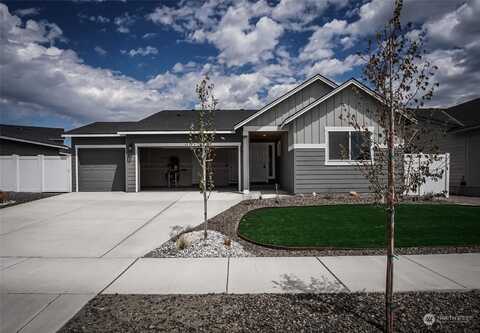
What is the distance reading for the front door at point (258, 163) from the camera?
1692cm

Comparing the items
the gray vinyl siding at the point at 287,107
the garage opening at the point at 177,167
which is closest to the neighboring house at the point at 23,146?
the garage opening at the point at 177,167

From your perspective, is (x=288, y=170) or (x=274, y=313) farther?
(x=288, y=170)

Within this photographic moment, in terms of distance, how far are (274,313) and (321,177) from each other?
8712 mm

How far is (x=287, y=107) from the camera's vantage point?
12.2m

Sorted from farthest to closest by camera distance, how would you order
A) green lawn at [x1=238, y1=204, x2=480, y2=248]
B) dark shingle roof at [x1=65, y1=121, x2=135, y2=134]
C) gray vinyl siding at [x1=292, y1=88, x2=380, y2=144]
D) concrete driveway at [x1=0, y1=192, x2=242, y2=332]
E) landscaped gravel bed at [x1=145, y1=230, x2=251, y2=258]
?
1. dark shingle roof at [x1=65, y1=121, x2=135, y2=134]
2. gray vinyl siding at [x1=292, y1=88, x2=380, y2=144]
3. green lawn at [x1=238, y1=204, x2=480, y2=248]
4. landscaped gravel bed at [x1=145, y1=230, x2=251, y2=258]
5. concrete driveway at [x1=0, y1=192, x2=242, y2=332]

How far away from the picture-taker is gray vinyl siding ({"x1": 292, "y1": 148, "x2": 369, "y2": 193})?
35.2ft

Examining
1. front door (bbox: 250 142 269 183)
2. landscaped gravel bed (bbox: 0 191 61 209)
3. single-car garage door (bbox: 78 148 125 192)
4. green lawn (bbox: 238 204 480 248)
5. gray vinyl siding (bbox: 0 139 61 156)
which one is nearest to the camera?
green lawn (bbox: 238 204 480 248)

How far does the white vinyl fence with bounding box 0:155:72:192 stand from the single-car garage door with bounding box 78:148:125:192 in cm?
72

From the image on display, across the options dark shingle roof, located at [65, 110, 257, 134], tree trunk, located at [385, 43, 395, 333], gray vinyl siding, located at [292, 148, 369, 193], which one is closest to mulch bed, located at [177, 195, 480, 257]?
gray vinyl siding, located at [292, 148, 369, 193]

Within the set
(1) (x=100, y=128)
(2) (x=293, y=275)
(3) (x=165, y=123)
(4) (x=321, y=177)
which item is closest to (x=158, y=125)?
(3) (x=165, y=123)

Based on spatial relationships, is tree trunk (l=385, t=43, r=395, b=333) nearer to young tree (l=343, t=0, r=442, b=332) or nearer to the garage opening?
young tree (l=343, t=0, r=442, b=332)

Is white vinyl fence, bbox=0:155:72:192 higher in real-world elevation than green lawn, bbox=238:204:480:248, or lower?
higher

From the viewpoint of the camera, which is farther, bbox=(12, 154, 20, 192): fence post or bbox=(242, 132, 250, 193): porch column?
bbox=(12, 154, 20, 192): fence post

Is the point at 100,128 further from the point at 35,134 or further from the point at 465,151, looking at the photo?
the point at 465,151
